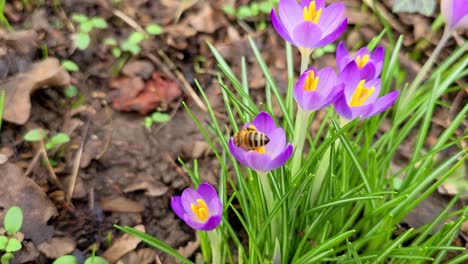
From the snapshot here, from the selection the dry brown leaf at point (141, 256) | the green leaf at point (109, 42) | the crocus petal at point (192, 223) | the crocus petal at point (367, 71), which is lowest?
the dry brown leaf at point (141, 256)

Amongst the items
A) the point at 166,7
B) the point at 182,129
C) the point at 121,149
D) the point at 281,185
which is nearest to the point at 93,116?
the point at 121,149

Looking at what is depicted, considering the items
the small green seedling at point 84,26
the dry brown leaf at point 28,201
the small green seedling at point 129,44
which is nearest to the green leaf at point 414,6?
the small green seedling at point 129,44

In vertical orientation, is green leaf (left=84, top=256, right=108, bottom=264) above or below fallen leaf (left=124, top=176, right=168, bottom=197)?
below

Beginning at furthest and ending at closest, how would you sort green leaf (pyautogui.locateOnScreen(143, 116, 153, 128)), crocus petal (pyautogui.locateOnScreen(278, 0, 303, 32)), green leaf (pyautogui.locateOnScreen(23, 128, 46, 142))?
green leaf (pyautogui.locateOnScreen(143, 116, 153, 128))
green leaf (pyautogui.locateOnScreen(23, 128, 46, 142))
crocus petal (pyautogui.locateOnScreen(278, 0, 303, 32))

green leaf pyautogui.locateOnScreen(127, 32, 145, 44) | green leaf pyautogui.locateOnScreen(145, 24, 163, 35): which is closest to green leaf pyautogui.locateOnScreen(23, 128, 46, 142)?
green leaf pyautogui.locateOnScreen(127, 32, 145, 44)

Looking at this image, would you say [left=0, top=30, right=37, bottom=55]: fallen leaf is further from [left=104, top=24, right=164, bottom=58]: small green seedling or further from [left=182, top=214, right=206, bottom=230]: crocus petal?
→ [left=182, top=214, right=206, bottom=230]: crocus petal

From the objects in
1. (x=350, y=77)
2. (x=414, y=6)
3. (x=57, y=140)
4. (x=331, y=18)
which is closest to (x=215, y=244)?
(x=350, y=77)

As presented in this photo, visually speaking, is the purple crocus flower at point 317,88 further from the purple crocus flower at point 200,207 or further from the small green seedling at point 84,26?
the small green seedling at point 84,26

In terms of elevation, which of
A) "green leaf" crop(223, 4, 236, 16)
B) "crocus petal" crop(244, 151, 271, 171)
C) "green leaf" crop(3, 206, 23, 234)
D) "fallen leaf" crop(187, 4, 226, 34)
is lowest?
"green leaf" crop(3, 206, 23, 234)
